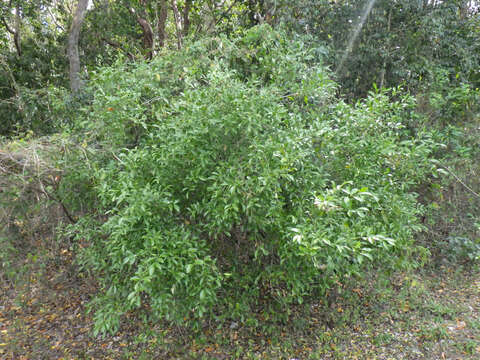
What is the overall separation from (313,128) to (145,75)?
6.13 feet

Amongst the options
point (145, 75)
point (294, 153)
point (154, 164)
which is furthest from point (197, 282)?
point (145, 75)

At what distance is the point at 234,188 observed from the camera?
7.86 ft

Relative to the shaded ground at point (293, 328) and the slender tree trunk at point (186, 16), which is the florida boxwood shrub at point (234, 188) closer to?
the shaded ground at point (293, 328)

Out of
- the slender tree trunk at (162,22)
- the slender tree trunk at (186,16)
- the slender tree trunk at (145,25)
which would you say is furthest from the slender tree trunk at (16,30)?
the slender tree trunk at (186,16)

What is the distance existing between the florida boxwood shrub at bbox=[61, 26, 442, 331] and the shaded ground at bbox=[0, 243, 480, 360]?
0.58 metres

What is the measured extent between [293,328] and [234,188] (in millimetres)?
2293

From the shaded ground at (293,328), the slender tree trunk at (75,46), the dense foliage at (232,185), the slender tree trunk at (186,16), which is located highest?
the slender tree trunk at (186,16)

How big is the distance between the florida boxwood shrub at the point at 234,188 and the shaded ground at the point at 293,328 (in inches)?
22.9

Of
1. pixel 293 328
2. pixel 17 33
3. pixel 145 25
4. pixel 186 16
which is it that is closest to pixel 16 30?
pixel 17 33

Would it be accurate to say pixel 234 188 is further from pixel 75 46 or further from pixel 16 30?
pixel 16 30

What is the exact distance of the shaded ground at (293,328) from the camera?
365cm

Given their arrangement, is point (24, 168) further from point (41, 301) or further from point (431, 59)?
point (431, 59)

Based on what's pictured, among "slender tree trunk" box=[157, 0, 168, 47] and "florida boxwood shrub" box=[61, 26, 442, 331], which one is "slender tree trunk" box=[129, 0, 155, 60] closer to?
"slender tree trunk" box=[157, 0, 168, 47]

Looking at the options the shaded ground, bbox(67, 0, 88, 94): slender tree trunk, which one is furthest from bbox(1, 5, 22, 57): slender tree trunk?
the shaded ground
